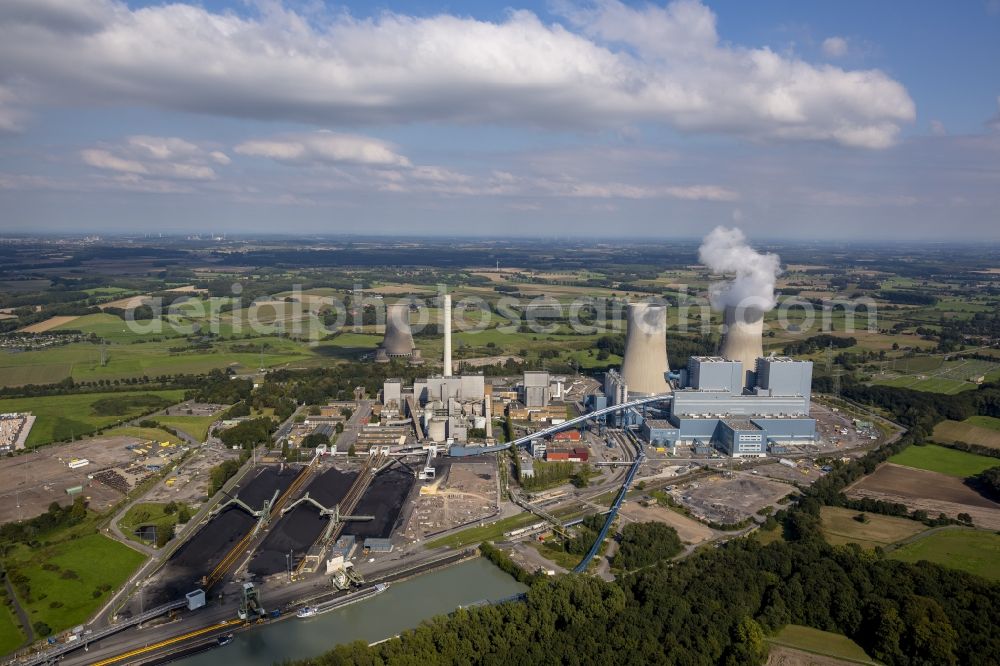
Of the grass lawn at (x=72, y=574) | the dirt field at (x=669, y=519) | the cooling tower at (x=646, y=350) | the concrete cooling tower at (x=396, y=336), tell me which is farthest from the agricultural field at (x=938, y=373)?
the grass lawn at (x=72, y=574)

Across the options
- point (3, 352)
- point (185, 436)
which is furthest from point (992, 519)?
point (3, 352)

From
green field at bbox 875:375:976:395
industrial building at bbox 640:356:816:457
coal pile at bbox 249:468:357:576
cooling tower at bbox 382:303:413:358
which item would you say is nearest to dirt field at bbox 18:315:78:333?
cooling tower at bbox 382:303:413:358

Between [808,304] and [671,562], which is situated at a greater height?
[808,304]

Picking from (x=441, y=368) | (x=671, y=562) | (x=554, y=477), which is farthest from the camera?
(x=441, y=368)

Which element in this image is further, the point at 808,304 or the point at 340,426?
the point at 808,304

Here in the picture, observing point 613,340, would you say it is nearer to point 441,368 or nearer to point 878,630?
point 441,368
